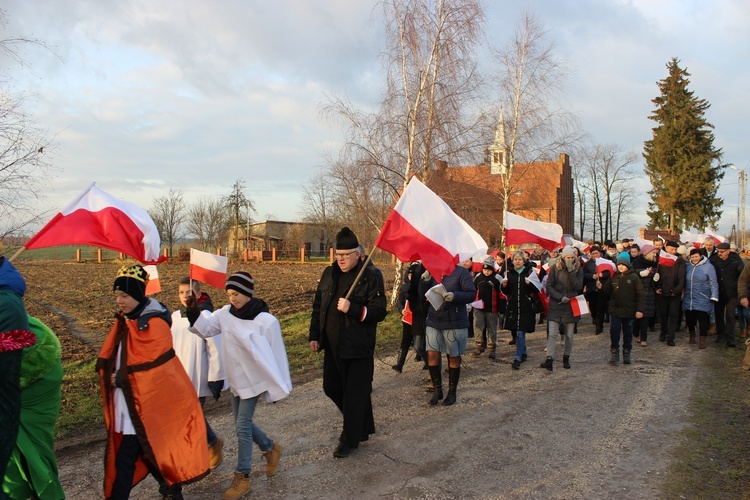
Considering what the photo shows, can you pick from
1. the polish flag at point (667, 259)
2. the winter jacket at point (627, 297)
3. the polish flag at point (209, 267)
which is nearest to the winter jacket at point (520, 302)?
the winter jacket at point (627, 297)

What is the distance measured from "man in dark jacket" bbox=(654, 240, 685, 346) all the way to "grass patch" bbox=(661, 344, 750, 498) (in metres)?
3.19

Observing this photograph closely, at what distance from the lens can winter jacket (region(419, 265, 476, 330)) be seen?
6824 millimetres

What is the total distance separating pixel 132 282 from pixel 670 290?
1085cm

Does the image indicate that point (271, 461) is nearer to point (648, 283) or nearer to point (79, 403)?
point (79, 403)

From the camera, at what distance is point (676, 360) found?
9359 mm

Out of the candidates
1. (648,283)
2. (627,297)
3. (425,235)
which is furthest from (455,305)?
(648,283)

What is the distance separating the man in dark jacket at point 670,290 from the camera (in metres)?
11.1

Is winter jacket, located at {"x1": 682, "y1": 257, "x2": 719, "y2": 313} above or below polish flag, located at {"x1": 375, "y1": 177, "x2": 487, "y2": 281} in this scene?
below

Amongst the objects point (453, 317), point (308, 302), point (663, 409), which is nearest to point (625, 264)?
point (663, 409)

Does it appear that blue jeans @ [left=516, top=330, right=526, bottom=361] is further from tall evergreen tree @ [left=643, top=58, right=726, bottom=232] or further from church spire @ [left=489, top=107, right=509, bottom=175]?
tall evergreen tree @ [left=643, top=58, right=726, bottom=232]

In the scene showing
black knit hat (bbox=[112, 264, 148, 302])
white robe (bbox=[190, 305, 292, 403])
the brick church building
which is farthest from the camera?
the brick church building

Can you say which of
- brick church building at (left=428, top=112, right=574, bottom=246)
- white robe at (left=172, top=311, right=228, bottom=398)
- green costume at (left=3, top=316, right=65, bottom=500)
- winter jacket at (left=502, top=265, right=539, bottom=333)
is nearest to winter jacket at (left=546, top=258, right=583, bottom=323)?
winter jacket at (left=502, top=265, right=539, bottom=333)

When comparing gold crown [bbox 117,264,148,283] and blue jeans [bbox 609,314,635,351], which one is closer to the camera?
gold crown [bbox 117,264,148,283]

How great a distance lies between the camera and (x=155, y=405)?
3.67 m
